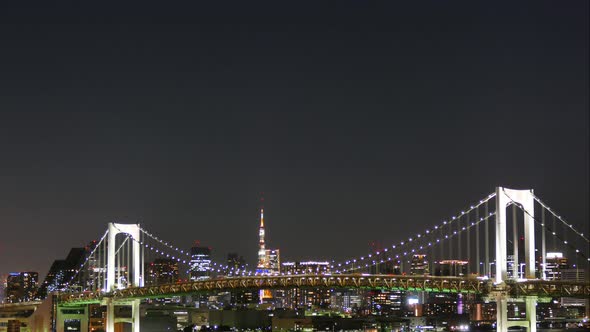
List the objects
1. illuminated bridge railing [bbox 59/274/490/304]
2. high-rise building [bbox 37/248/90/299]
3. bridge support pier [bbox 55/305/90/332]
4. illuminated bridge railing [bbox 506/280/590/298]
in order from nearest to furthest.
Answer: illuminated bridge railing [bbox 506/280/590/298]
illuminated bridge railing [bbox 59/274/490/304]
bridge support pier [bbox 55/305/90/332]
high-rise building [bbox 37/248/90/299]

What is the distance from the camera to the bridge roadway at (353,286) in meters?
42.2

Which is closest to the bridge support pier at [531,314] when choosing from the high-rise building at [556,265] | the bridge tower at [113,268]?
the high-rise building at [556,265]

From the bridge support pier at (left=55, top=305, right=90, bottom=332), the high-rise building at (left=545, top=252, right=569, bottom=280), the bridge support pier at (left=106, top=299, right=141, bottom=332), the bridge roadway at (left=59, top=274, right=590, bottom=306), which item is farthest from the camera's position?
the bridge support pier at (left=55, top=305, right=90, bottom=332)

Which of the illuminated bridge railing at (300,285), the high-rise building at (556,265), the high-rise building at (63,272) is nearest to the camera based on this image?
the illuminated bridge railing at (300,285)

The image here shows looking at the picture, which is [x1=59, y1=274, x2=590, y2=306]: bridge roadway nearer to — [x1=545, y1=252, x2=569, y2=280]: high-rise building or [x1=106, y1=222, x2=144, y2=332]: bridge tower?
[x1=106, y1=222, x2=144, y2=332]: bridge tower

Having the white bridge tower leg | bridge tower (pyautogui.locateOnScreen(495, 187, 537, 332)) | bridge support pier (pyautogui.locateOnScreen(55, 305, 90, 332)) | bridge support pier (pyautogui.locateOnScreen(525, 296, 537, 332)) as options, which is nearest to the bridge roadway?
bridge tower (pyautogui.locateOnScreen(495, 187, 537, 332))

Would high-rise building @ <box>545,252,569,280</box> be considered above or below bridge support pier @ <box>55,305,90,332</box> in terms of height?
above

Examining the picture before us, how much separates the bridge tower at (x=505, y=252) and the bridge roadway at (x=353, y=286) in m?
0.66

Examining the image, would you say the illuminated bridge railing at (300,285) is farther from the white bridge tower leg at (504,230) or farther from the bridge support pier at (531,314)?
the bridge support pier at (531,314)

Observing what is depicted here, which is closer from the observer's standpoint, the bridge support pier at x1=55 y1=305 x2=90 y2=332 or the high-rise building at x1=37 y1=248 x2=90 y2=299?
the bridge support pier at x1=55 y1=305 x2=90 y2=332

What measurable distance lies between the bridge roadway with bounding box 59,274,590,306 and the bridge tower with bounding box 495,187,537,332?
656mm

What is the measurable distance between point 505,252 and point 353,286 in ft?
42.7

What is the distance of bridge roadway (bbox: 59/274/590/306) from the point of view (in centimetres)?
4216

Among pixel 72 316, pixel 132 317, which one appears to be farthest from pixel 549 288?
pixel 72 316
